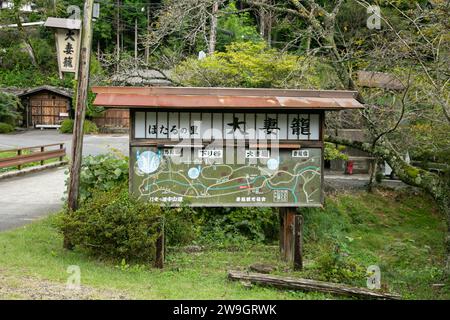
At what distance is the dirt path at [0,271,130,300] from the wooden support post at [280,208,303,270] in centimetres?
336

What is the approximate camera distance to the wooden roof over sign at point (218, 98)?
9.41 metres

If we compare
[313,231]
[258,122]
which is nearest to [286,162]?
[258,122]

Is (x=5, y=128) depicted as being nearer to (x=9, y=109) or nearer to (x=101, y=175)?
(x=9, y=109)

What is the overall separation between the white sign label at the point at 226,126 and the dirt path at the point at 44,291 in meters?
3.13

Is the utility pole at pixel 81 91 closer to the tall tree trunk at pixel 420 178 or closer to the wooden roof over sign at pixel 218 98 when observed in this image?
the wooden roof over sign at pixel 218 98

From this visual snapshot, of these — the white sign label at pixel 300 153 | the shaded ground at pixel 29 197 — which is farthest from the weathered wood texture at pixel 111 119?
the white sign label at pixel 300 153

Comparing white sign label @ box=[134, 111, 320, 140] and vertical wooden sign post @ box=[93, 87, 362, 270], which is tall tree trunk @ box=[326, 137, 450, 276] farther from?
white sign label @ box=[134, 111, 320, 140]

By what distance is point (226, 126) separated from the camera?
998 centimetres

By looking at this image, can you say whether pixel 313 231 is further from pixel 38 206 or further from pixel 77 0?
pixel 77 0

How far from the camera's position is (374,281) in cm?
877

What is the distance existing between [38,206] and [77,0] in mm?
41043

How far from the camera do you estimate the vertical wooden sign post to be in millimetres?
9844

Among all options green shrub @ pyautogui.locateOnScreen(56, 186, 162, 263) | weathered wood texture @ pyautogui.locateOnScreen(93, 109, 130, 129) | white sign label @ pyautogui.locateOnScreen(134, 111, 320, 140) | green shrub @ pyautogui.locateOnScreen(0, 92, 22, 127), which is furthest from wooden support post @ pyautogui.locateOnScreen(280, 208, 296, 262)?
weathered wood texture @ pyautogui.locateOnScreen(93, 109, 130, 129)

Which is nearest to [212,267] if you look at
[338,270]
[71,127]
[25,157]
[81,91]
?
[338,270]
